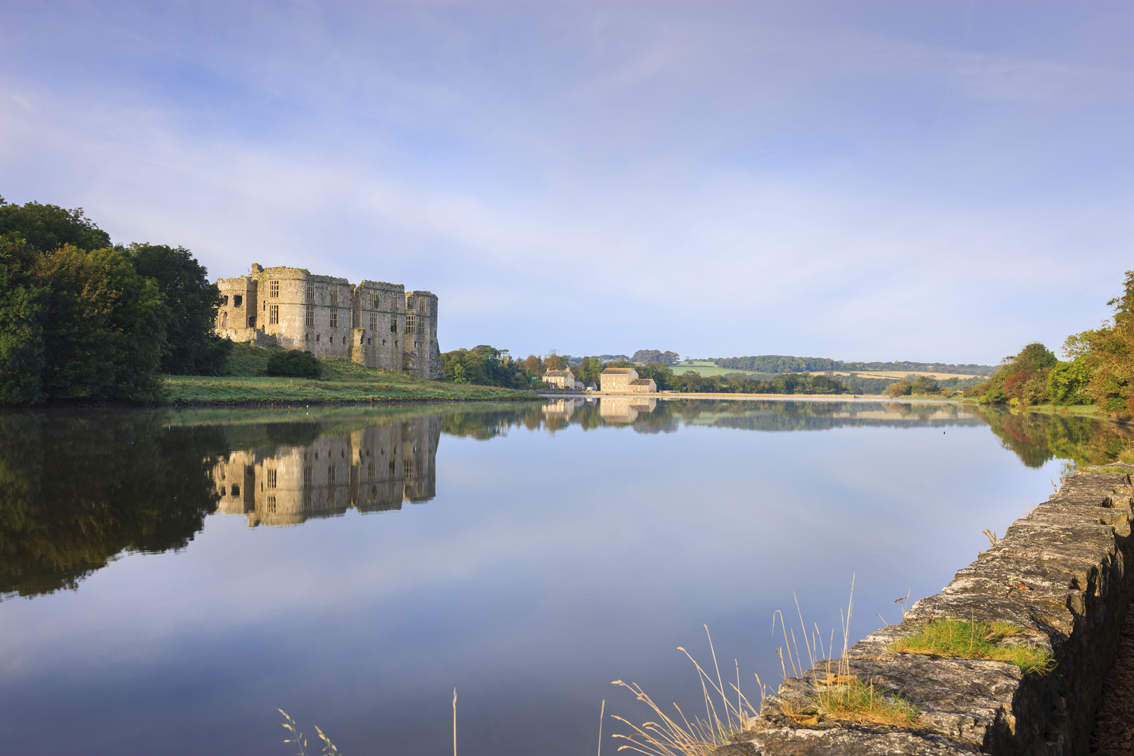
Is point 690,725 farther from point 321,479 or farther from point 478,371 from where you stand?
point 478,371

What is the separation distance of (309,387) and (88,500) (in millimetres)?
37158

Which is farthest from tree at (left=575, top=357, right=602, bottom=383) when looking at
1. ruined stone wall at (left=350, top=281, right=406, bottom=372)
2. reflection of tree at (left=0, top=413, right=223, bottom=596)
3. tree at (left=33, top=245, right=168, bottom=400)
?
reflection of tree at (left=0, top=413, right=223, bottom=596)

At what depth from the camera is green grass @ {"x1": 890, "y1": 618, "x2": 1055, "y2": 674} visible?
2.97 metres

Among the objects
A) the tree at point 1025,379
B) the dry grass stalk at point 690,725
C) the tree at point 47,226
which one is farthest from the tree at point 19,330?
the tree at point 1025,379

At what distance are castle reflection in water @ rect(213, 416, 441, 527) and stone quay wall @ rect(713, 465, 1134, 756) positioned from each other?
8.08m

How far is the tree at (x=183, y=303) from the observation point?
4272cm

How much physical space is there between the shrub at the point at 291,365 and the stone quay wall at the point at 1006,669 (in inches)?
2067

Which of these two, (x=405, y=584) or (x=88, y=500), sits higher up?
(x=88, y=500)

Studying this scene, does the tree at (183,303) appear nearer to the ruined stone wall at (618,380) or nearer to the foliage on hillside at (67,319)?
the foliage on hillside at (67,319)

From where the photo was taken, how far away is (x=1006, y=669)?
9.36 ft

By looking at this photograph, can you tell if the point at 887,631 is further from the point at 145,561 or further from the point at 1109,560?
the point at 145,561

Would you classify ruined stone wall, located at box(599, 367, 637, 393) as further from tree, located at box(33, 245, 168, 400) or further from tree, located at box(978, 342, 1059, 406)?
tree, located at box(33, 245, 168, 400)

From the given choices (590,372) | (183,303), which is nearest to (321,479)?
(183,303)

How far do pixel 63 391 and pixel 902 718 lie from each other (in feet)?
116
